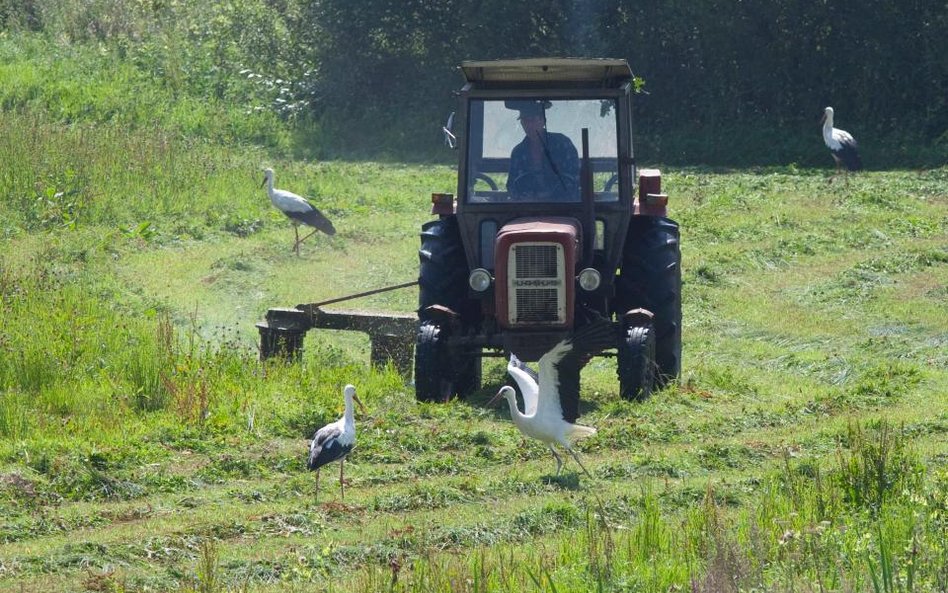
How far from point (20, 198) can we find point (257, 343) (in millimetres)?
6789

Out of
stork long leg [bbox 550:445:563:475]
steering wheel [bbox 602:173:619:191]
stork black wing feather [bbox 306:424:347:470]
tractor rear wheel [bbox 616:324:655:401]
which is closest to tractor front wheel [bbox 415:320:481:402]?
tractor rear wheel [bbox 616:324:655:401]

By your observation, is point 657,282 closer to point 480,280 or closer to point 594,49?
point 480,280

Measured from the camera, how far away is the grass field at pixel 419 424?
7008 mm

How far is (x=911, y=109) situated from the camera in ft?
86.9

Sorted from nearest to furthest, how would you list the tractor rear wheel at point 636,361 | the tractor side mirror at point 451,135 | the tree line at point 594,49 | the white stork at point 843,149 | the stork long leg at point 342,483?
1. the stork long leg at point 342,483
2. the tractor rear wheel at point 636,361
3. the tractor side mirror at point 451,135
4. the white stork at point 843,149
5. the tree line at point 594,49

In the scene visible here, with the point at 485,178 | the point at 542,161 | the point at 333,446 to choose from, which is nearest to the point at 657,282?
the point at 542,161

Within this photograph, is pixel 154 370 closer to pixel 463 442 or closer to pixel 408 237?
pixel 463 442

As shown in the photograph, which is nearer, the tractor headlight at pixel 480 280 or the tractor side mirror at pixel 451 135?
the tractor headlight at pixel 480 280

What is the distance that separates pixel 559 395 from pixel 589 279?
6.03 ft

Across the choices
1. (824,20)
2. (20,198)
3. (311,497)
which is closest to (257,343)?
(311,497)

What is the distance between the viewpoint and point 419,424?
10.4m

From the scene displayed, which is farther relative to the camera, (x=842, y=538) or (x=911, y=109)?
(x=911, y=109)

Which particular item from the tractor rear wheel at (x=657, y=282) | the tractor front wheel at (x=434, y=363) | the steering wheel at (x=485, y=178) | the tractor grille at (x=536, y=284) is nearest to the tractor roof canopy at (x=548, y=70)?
the steering wheel at (x=485, y=178)

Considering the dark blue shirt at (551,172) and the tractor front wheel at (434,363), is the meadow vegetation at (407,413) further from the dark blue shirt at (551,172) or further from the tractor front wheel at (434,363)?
the dark blue shirt at (551,172)
